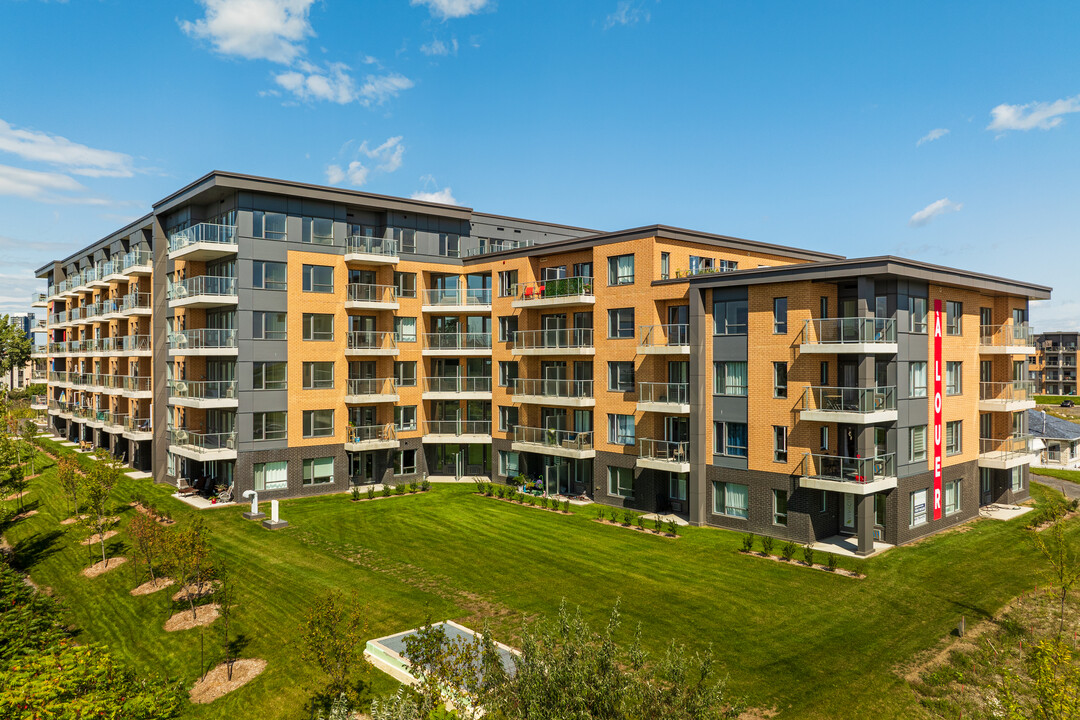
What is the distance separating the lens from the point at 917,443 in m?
30.5

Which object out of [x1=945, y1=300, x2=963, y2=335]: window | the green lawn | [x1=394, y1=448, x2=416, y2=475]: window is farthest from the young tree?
[x1=945, y1=300, x2=963, y2=335]: window

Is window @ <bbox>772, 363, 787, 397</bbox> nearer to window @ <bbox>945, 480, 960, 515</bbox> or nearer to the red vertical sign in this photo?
the red vertical sign

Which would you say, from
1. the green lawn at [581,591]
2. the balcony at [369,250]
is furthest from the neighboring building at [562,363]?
the green lawn at [581,591]

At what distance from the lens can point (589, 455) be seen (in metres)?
38.2

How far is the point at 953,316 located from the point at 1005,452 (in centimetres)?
928

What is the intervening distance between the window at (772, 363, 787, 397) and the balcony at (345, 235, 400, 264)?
24382mm

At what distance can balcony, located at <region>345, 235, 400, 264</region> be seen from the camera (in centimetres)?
4066

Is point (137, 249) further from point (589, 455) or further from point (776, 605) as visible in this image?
point (776, 605)

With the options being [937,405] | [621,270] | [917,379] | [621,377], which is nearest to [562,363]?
[621,377]

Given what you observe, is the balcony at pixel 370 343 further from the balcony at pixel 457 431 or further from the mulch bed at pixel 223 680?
the mulch bed at pixel 223 680

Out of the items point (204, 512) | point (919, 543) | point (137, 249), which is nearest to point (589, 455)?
point (919, 543)

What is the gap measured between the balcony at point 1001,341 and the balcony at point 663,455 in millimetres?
17504

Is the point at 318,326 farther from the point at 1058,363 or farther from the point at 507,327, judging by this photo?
the point at 1058,363

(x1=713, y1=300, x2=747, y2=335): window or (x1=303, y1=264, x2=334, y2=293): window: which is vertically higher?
(x1=303, y1=264, x2=334, y2=293): window
